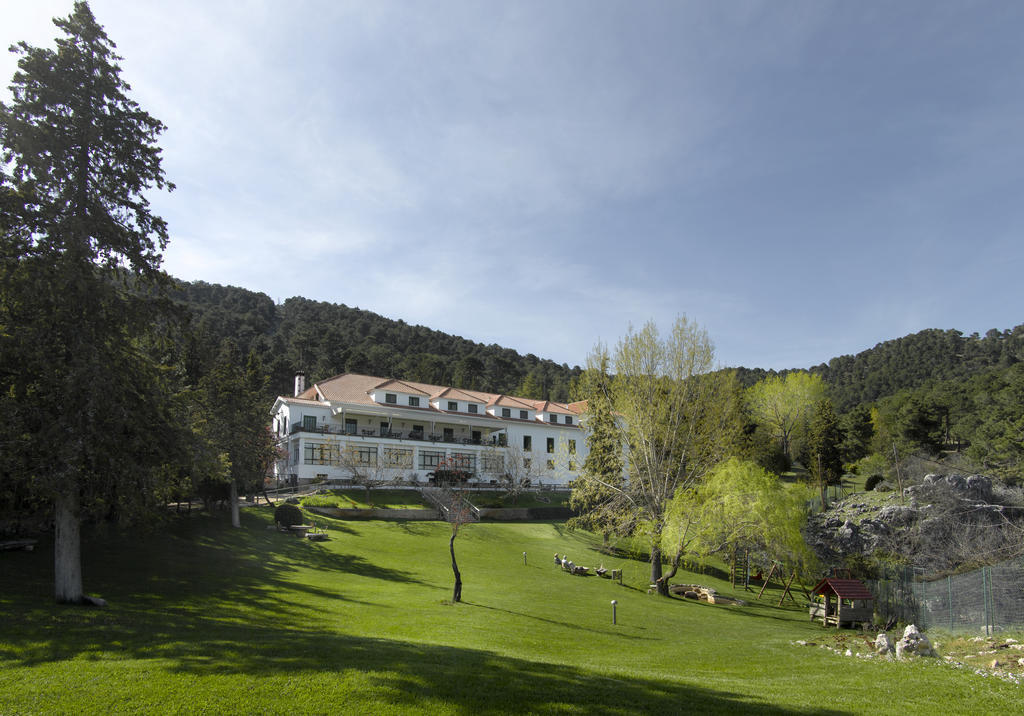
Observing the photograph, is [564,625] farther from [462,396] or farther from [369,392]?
[462,396]

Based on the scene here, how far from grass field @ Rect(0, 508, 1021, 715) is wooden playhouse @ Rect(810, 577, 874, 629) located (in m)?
1.21

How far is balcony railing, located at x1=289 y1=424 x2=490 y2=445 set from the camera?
46.9 metres

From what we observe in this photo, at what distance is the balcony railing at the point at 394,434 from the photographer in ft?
154

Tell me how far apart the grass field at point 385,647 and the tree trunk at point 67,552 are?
553 mm

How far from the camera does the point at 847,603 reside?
21969 mm

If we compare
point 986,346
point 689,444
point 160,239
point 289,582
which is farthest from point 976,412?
point 160,239

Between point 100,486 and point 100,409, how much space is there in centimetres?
201

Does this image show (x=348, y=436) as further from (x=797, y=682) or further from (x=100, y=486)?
(x=797, y=682)

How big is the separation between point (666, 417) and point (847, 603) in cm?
1067

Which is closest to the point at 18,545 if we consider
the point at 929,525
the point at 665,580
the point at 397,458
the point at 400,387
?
the point at 665,580

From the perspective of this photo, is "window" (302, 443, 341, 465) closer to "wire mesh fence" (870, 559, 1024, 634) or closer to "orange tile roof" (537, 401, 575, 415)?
"orange tile roof" (537, 401, 575, 415)

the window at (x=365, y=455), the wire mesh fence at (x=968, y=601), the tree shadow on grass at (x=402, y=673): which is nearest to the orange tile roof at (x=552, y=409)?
the window at (x=365, y=455)

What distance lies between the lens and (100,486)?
46.4 ft

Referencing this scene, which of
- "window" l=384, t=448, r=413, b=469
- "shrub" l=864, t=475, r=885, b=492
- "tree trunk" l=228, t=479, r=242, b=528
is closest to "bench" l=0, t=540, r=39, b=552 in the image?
"tree trunk" l=228, t=479, r=242, b=528
